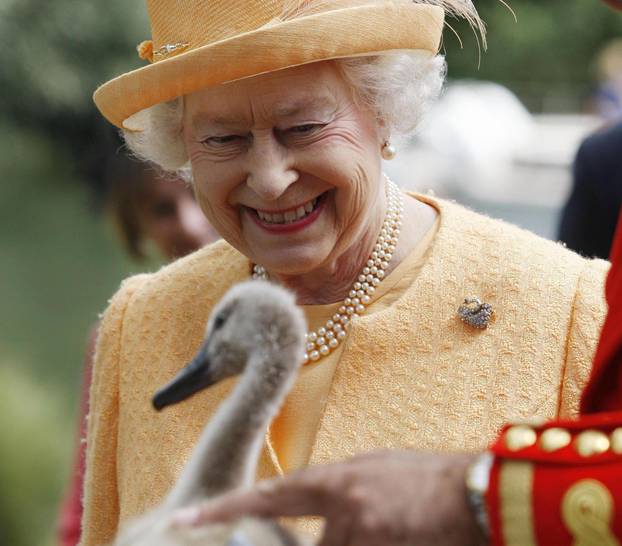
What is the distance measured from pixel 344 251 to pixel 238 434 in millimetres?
888

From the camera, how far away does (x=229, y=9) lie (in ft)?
7.27

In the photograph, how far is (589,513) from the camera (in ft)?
4.31

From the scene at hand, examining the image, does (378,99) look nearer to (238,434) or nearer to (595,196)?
(238,434)

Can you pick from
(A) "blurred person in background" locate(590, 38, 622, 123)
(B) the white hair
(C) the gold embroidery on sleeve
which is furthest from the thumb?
(A) "blurred person in background" locate(590, 38, 622, 123)

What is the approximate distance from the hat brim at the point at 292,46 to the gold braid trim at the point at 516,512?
40.8 inches

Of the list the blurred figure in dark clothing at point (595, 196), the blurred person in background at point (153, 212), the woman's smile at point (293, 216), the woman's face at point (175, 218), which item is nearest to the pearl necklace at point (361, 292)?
the woman's smile at point (293, 216)

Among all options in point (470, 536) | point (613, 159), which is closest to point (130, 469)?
point (470, 536)

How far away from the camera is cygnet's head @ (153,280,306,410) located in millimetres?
1654

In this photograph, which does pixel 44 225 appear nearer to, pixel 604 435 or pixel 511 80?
pixel 604 435

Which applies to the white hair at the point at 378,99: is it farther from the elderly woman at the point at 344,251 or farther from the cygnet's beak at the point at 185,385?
the cygnet's beak at the point at 185,385

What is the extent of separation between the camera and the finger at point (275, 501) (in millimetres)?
1348

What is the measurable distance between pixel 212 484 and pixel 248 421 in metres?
0.11

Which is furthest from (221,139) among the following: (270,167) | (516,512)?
(516,512)

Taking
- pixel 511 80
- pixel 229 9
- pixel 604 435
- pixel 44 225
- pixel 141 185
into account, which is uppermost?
pixel 229 9
